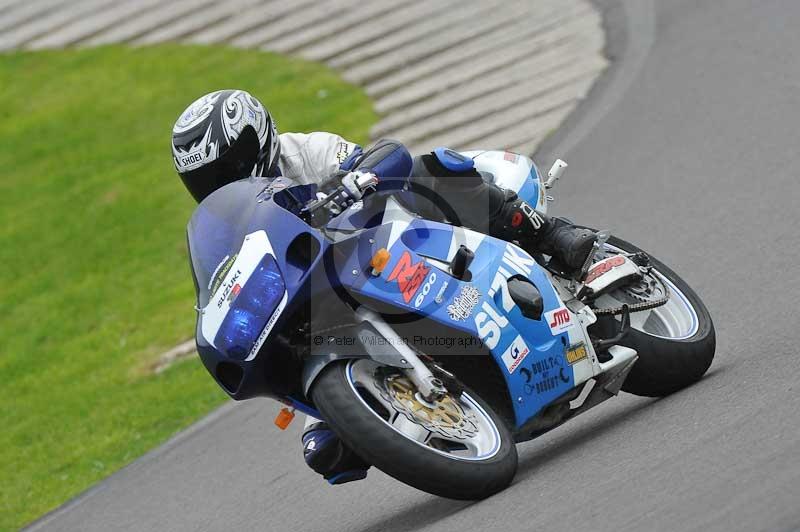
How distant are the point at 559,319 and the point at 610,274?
0.58 meters

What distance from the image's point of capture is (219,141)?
534 centimetres

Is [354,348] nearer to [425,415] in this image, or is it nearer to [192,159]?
[425,415]

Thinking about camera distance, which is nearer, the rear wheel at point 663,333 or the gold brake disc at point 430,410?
the gold brake disc at point 430,410

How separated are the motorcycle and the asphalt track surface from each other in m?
0.25

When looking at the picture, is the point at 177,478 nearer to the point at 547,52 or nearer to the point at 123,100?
the point at 547,52

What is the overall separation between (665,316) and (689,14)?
285 inches

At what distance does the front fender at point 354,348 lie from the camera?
16.0ft

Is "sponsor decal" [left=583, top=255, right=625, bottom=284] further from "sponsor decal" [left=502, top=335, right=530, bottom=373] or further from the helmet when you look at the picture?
the helmet

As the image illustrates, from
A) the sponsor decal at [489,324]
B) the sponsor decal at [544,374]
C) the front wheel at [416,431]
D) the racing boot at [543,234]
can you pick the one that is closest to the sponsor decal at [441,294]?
the sponsor decal at [489,324]

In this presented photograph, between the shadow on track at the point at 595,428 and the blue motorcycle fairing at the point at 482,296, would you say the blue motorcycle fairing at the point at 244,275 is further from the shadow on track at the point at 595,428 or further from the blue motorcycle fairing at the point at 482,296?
the shadow on track at the point at 595,428

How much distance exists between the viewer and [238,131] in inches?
212

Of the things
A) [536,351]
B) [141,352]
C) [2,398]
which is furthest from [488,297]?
[2,398]

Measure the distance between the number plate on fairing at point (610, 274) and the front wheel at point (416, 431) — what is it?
98 cm

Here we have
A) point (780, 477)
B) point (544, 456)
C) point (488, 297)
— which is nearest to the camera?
point (780, 477)
